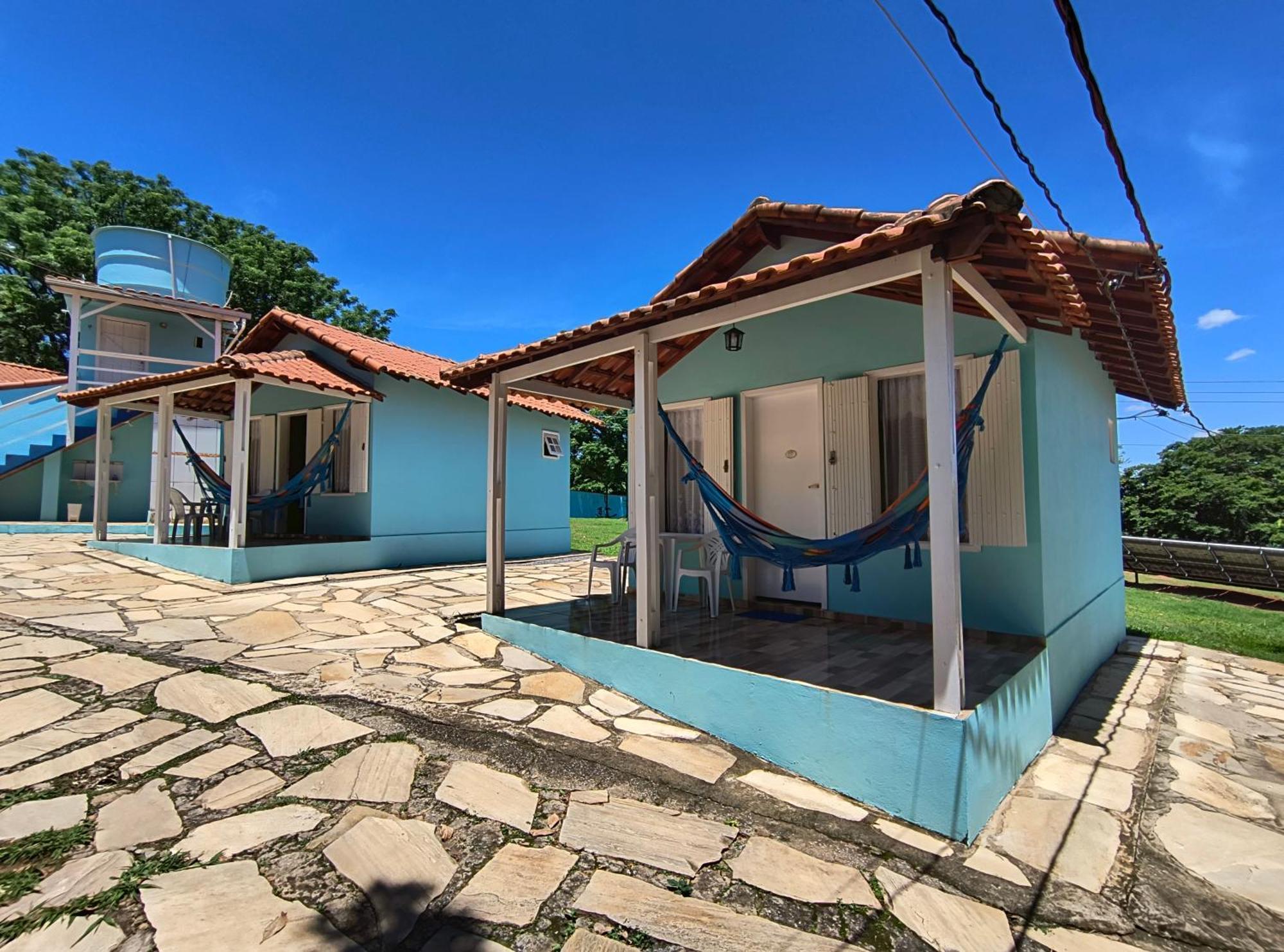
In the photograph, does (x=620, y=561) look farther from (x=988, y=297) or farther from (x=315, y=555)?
(x=315, y=555)

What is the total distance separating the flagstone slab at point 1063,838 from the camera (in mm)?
2172

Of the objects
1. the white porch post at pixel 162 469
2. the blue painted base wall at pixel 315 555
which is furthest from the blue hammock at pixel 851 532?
the white porch post at pixel 162 469

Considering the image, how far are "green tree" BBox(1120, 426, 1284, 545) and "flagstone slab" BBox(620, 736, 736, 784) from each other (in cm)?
2180

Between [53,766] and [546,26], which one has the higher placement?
[546,26]

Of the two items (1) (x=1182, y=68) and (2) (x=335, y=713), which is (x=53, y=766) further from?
(1) (x=1182, y=68)

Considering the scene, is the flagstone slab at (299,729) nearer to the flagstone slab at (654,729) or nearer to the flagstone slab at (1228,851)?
the flagstone slab at (654,729)

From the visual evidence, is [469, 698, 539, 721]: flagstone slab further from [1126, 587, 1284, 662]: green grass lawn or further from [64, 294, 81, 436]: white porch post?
[64, 294, 81, 436]: white porch post

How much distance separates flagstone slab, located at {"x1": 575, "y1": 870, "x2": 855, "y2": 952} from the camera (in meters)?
1.70

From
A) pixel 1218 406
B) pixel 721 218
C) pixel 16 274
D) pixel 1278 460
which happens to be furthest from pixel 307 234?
pixel 1218 406

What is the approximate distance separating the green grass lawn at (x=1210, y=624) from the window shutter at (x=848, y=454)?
16.0 ft

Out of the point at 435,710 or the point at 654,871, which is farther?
the point at 435,710

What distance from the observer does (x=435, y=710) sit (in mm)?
3322

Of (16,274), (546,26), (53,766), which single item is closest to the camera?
(53,766)

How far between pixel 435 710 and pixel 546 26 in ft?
22.0
